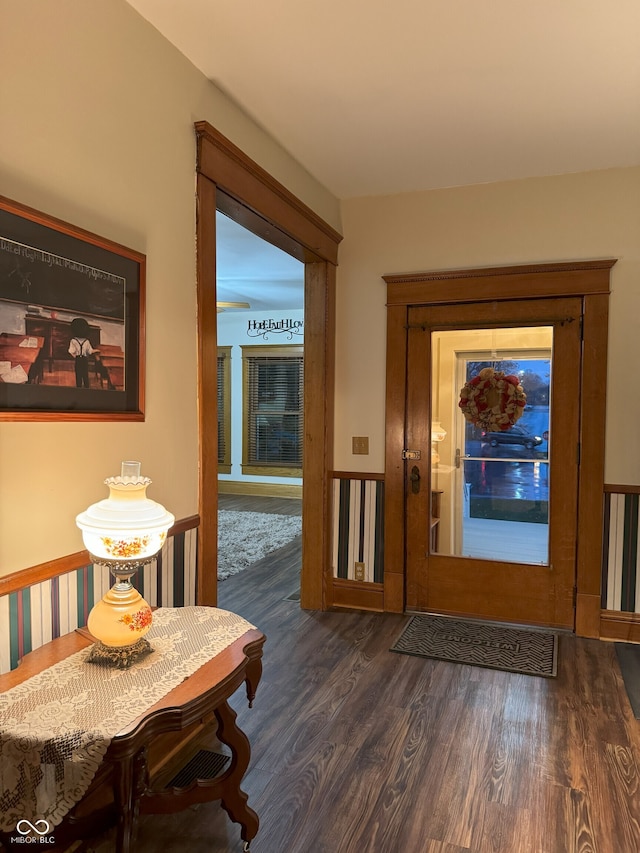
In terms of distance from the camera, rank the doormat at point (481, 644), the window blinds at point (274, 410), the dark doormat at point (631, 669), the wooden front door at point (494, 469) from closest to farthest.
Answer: the dark doormat at point (631, 669) → the doormat at point (481, 644) → the wooden front door at point (494, 469) → the window blinds at point (274, 410)

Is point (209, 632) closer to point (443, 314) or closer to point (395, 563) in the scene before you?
point (395, 563)

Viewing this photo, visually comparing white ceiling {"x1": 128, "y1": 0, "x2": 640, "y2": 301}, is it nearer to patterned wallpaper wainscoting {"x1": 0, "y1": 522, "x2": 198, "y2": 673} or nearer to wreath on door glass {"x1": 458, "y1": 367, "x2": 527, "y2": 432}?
wreath on door glass {"x1": 458, "y1": 367, "x2": 527, "y2": 432}

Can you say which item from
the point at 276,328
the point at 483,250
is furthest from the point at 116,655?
the point at 276,328

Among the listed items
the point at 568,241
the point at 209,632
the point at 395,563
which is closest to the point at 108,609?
the point at 209,632

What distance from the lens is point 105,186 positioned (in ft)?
6.46

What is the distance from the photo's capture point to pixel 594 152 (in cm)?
320

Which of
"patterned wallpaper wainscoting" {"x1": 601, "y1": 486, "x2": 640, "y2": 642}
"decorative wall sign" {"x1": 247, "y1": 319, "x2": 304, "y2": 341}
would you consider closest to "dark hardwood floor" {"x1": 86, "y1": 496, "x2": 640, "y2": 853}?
"patterned wallpaper wainscoting" {"x1": 601, "y1": 486, "x2": 640, "y2": 642}

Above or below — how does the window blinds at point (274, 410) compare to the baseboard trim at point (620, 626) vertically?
above

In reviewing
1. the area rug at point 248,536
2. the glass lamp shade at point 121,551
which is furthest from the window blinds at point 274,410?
the glass lamp shade at point 121,551

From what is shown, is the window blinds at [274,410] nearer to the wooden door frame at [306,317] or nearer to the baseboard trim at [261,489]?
the baseboard trim at [261,489]

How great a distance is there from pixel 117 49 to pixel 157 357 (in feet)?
3.38

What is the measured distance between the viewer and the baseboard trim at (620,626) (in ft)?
11.2

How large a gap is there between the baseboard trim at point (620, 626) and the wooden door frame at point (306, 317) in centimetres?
169

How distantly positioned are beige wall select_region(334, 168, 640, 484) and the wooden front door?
0.23 m
